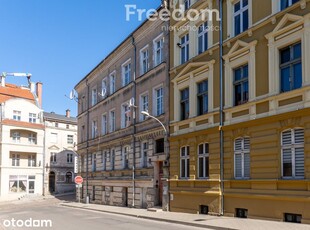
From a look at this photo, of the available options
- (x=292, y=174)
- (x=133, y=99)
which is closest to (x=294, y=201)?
(x=292, y=174)

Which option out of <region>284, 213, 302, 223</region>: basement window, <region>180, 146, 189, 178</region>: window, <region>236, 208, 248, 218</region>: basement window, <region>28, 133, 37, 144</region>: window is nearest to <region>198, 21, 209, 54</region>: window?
<region>180, 146, 189, 178</region>: window

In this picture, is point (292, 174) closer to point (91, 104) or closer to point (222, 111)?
point (222, 111)

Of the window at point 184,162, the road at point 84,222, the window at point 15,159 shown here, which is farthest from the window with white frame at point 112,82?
the window at point 15,159

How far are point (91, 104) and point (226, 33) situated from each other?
78.2 feet

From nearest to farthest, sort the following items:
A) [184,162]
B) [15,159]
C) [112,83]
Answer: [184,162], [112,83], [15,159]

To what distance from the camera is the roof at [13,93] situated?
60.0m

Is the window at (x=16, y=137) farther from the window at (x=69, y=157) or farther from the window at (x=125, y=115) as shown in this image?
the window at (x=125, y=115)

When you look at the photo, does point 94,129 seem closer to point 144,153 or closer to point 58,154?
point 144,153

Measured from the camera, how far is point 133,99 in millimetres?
30047

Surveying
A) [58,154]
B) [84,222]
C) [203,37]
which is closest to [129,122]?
[203,37]

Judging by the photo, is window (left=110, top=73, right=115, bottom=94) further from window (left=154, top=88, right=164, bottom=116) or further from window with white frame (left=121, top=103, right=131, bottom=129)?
window (left=154, top=88, right=164, bottom=116)

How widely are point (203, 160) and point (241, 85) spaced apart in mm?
4554

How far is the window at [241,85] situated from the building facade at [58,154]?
4488 centimetres

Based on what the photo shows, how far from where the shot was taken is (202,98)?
2155cm
